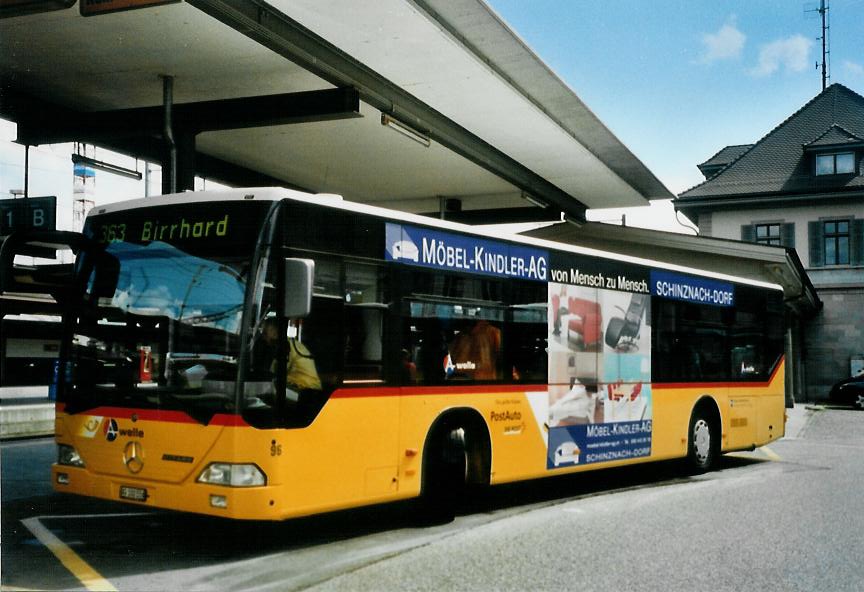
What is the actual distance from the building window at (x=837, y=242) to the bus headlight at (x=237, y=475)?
40.0 metres

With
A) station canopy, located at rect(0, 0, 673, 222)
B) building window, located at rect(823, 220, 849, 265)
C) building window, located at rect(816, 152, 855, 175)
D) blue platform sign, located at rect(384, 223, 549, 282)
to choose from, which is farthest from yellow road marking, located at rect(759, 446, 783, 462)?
building window, located at rect(816, 152, 855, 175)

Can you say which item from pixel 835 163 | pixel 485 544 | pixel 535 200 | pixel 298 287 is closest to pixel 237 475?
pixel 298 287

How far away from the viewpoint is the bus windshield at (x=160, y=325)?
730 cm

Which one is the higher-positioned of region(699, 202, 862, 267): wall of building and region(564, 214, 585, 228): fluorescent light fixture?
region(699, 202, 862, 267): wall of building

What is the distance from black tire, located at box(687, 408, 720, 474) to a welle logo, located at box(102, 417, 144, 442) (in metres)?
8.53

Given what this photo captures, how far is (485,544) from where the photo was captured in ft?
26.6

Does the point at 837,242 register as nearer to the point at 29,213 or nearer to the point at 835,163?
the point at 835,163

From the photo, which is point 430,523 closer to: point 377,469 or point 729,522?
point 377,469

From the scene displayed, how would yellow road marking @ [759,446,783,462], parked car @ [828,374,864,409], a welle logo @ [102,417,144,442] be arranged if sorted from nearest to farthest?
a welle logo @ [102,417,144,442], yellow road marking @ [759,446,783,462], parked car @ [828,374,864,409]

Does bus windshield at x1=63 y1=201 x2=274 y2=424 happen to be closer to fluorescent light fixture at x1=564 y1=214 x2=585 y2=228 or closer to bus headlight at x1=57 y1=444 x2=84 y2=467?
bus headlight at x1=57 y1=444 x2=84 y2=467

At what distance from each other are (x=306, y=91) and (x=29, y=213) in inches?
176

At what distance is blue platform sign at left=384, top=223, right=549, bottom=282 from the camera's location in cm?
883

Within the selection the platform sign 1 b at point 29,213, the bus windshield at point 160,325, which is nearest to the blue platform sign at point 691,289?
the bus windshield at point 160,325

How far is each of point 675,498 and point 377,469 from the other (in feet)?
14.8
